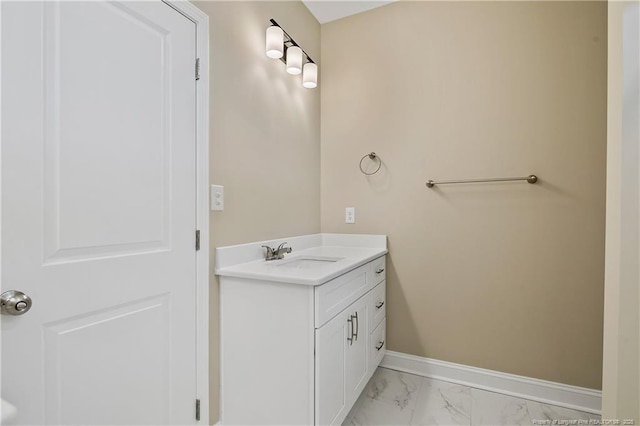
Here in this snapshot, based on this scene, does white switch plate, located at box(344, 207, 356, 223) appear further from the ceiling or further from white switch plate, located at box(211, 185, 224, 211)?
the ceiling

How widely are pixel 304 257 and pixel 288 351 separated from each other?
0.74 m

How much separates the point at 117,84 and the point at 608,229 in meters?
1.81

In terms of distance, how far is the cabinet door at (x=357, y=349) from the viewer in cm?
159

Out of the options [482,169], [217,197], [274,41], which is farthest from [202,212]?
[482,169]

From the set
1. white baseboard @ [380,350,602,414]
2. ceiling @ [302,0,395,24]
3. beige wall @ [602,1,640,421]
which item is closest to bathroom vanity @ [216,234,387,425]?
white baseboard @ [380,350,602,414]

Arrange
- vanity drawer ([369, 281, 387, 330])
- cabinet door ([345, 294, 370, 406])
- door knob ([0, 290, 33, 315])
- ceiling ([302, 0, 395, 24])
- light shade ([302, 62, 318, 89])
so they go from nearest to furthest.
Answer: door knob ([0, 290, 33, 315]), cabinet door ([345, 294, 370, 406]), vanity drawer ([369, 281, 387, 330]), light shade ([302, 62, 318, 89]), ceiling ([302, 0, 395, 24])

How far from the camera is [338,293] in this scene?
1.50 m

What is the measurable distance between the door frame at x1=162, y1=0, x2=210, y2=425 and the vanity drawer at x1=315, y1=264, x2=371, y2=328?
54 centimetres

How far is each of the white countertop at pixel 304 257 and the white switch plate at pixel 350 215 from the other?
12cm

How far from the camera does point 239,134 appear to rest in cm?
167

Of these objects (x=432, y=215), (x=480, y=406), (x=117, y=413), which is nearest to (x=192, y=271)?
(x=117, y=413)

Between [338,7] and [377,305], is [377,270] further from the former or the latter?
[338,7]

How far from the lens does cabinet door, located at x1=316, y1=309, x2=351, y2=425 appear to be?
1329 mm

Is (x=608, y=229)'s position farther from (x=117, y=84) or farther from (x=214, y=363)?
(x=117, y=84)
